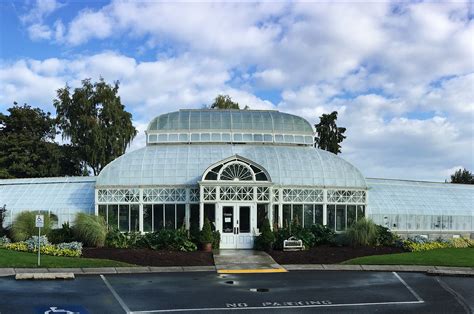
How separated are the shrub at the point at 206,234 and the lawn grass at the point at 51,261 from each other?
17.9 feet

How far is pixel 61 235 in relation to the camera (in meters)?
26.8

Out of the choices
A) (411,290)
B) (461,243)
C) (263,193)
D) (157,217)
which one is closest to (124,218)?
(157,217)

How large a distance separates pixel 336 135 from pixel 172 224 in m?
28.8

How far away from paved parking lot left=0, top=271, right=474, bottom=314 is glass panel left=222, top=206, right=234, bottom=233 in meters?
7.63

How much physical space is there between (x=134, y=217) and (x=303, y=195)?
9.57 metres

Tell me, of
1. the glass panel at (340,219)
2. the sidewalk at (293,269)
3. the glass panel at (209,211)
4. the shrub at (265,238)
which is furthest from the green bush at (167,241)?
the glass panel at (340,219)

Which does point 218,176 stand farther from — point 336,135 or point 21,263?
point 336,135

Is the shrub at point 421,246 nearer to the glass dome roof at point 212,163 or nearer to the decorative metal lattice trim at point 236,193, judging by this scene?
the glass dome roof at point 212,163

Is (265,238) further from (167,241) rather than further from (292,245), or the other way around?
(167,241)

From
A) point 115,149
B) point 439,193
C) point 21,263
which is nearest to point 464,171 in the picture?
point 439,193

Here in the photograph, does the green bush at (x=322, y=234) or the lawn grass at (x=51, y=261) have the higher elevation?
the green bush at (x=322, y=234)

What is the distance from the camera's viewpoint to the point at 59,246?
2455cm

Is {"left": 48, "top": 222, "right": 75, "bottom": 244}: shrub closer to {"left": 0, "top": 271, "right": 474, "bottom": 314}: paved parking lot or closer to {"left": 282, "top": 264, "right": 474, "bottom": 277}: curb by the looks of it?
{"left": 0, "top": 271, "right": 474, "bottom": 314}: paved parking lot

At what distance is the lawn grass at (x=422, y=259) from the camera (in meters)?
22.7
